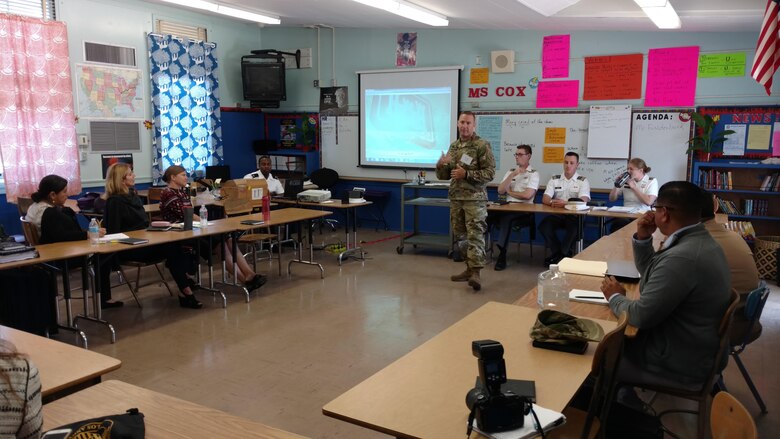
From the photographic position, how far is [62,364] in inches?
82.2

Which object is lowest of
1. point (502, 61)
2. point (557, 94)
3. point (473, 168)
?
point (473, 168)

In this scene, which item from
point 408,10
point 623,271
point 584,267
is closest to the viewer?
point 623,271

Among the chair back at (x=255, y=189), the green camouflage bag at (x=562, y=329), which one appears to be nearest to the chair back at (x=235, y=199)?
the chair back at (x=255, y=189)

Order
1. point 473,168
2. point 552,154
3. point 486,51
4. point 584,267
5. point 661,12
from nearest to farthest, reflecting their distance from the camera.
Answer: point 584,267
point 661,12
point 473,168
point 552,154
point 486,51

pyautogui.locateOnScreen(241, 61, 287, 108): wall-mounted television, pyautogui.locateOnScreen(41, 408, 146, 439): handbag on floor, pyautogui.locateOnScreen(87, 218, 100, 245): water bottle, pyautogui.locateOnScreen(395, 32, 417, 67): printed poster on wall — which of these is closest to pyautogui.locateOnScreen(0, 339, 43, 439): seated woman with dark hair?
pyautogui.locateOnScreen(41, 408, 146, 439): handbag on floor

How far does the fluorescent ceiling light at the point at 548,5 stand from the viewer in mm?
5957

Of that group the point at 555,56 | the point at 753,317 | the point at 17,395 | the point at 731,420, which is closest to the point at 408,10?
the point at 555,56

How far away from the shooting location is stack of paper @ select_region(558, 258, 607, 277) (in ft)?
11.1

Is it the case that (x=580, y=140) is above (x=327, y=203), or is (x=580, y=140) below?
above

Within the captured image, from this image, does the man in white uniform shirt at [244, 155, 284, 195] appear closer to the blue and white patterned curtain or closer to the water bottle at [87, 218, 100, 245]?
the blue and white patterned curtain

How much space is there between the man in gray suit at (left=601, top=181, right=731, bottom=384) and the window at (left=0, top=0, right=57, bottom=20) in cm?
717

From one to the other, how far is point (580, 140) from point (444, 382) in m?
6.42

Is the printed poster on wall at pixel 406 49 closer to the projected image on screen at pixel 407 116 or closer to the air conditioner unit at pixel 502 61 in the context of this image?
the projected image on screen at pixel 407 116

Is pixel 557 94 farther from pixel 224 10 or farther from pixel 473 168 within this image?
pixel 224 10
